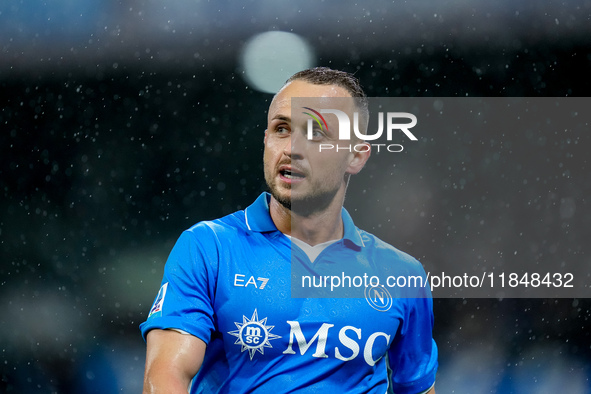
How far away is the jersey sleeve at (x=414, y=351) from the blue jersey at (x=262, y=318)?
0.05m

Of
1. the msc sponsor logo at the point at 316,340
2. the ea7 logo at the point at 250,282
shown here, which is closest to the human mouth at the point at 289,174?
the ea7 logo at the point at 250,282

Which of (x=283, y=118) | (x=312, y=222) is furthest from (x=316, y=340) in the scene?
(x=283, y=118)

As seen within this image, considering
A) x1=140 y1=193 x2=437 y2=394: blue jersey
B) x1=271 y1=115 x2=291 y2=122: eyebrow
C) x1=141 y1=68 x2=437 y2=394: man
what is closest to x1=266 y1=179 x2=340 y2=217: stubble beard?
x1=141 y1=68 x2=437 y2=394: man

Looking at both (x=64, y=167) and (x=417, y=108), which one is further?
(x=64, y=167)

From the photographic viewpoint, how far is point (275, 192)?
2008 millimetres

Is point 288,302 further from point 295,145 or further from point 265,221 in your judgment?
point 295,145

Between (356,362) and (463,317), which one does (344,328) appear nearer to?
(356,362)

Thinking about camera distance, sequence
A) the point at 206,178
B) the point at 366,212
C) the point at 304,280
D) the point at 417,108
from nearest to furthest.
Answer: the point at 304,280, the point at 417,108, the point at 366,212, the point at 206,178

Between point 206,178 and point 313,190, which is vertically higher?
point 206,178

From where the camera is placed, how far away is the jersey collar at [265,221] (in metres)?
2.09

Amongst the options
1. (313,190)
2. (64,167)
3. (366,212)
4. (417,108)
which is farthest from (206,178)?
(313,190)

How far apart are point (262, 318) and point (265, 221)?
387mm

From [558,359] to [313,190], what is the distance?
780 cm

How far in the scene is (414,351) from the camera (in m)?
2.25
